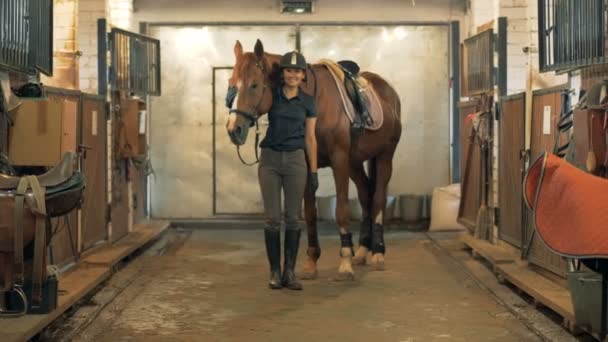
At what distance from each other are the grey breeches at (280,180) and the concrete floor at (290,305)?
0.55m

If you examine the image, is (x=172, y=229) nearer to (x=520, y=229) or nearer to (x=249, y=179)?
(x=249, y=179)

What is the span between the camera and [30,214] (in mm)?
4730

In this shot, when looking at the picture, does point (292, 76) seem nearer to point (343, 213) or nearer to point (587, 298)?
point (343, 213)

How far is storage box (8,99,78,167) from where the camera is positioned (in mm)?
5336

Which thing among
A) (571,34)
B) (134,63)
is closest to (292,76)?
(571,34)

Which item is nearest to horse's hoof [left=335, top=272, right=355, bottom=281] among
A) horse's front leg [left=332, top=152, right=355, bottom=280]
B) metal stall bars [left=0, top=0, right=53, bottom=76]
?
horse's front leg [left=332, top=152, right=355, bottom=280]

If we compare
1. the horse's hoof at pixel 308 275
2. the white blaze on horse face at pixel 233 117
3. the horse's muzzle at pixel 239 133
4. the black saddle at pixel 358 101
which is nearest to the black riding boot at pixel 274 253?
the horse's hoof at pixel 308 275

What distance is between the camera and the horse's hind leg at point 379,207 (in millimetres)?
7943

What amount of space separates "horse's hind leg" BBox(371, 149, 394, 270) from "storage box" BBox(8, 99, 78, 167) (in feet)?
10.7

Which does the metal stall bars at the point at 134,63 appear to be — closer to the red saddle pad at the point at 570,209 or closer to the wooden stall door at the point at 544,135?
the wooden stall door at the point at 544,135

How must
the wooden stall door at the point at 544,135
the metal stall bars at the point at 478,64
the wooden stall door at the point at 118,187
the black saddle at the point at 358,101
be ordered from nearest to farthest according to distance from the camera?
the wooden stall door at the point at 544,135
the black saddle at the point at 358,101
the metal stall bars at the point at 478,64
the wooden stall door at the point at 118,187

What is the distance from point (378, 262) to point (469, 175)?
197 cm

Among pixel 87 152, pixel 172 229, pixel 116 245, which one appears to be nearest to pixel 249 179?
pixel 172 229

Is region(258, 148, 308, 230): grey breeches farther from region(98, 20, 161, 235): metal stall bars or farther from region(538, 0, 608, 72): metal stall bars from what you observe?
region(98, 20, 161, 235): metal stall bars
